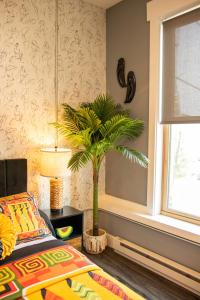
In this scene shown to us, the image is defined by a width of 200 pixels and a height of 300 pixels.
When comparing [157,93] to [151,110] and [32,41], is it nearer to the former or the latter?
[151,110]

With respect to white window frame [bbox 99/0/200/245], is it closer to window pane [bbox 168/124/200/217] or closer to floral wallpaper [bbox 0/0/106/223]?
window pane [bbox 168/124/200/217]

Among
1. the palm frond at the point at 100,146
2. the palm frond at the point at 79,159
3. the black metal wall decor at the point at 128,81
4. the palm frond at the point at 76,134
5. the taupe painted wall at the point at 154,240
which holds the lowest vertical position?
the taupe painted wall at the point at 154,240

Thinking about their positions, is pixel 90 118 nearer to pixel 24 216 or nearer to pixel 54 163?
pixel 54 163

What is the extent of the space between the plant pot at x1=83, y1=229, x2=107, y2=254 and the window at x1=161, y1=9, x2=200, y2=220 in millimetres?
793

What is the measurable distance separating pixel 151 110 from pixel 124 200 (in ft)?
3.69

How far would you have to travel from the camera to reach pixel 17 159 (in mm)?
2629

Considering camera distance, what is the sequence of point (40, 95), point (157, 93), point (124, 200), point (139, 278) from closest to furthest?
1. point (139, 278)
2. point (157, 93)
3. point (40, 95)
4. point (124, 200)

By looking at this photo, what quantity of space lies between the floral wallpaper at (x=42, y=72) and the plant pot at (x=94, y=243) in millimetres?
444

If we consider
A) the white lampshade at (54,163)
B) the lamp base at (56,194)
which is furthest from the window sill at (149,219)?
the white lampshade at (54,163)

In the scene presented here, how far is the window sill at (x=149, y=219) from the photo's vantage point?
2.34m

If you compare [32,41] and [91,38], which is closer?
[32,41]

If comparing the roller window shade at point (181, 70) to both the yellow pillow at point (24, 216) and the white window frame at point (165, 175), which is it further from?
the yellow pillow at point (24, 216)

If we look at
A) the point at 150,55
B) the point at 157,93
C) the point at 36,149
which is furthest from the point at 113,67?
the point at 36,149

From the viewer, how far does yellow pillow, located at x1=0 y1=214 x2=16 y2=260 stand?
177cm
